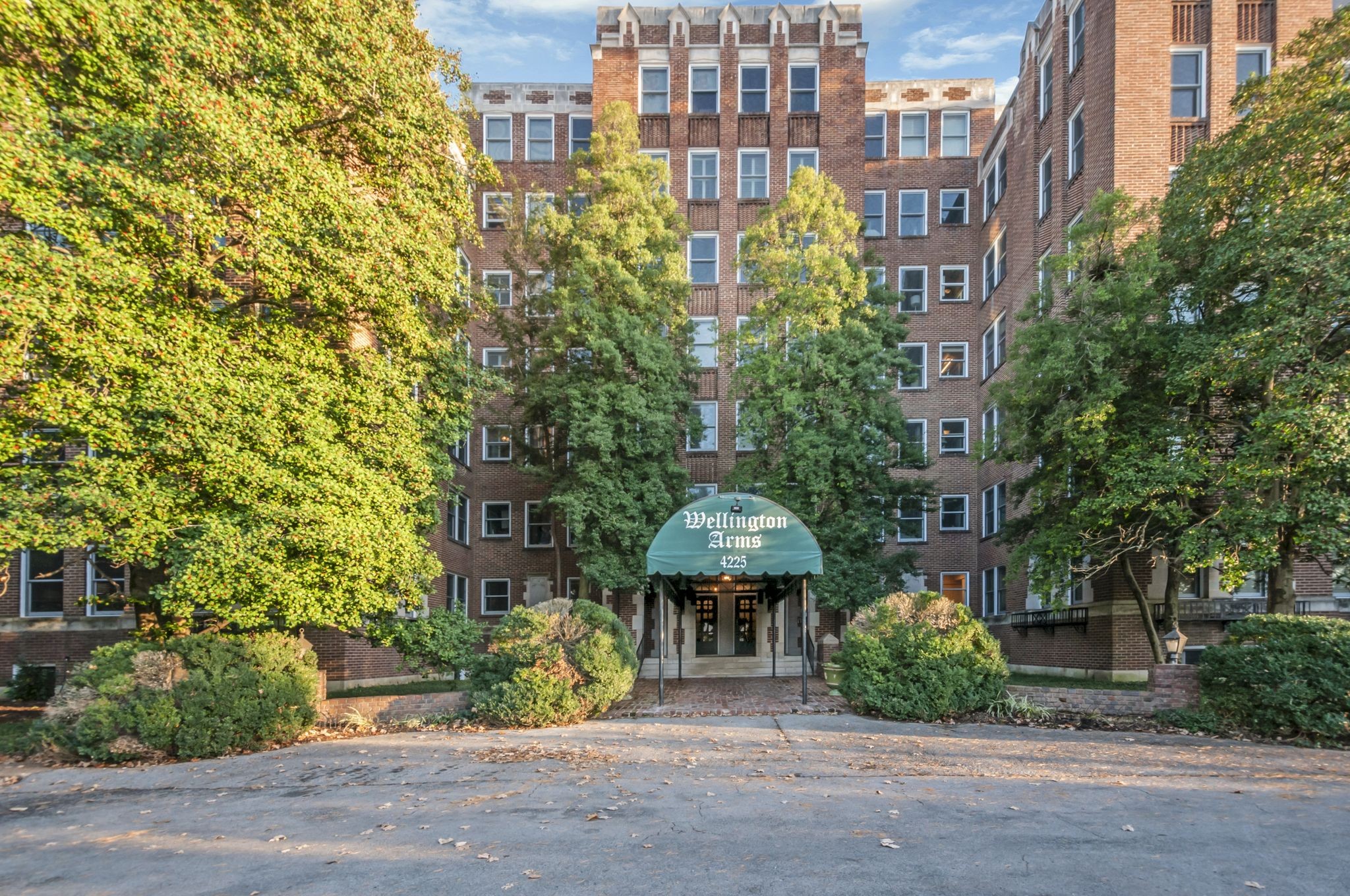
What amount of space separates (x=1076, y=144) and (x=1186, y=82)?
277 centimetres

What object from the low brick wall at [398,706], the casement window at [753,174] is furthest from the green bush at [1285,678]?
the casement window at [753,174]

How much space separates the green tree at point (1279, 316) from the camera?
12.2 meters

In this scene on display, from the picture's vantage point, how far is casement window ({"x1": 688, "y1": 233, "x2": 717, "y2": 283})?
1129 inches

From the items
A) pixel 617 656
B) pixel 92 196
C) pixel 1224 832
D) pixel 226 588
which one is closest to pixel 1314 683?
pixel 1224 832

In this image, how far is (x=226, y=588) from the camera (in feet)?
35.9

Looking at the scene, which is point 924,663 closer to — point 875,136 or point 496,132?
point 875,136

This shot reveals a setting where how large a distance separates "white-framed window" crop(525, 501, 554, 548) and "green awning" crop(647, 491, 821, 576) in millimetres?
14089

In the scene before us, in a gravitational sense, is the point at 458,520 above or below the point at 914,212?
below

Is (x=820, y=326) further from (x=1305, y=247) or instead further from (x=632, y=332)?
(x=1305, y=247)

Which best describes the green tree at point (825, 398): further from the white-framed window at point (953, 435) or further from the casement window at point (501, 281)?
the casement window at point (501, 281)

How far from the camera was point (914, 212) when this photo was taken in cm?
3038

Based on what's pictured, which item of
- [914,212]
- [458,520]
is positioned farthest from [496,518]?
[914,212]

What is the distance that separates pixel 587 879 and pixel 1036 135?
25.7 metres

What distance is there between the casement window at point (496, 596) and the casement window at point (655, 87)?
1803 cm
